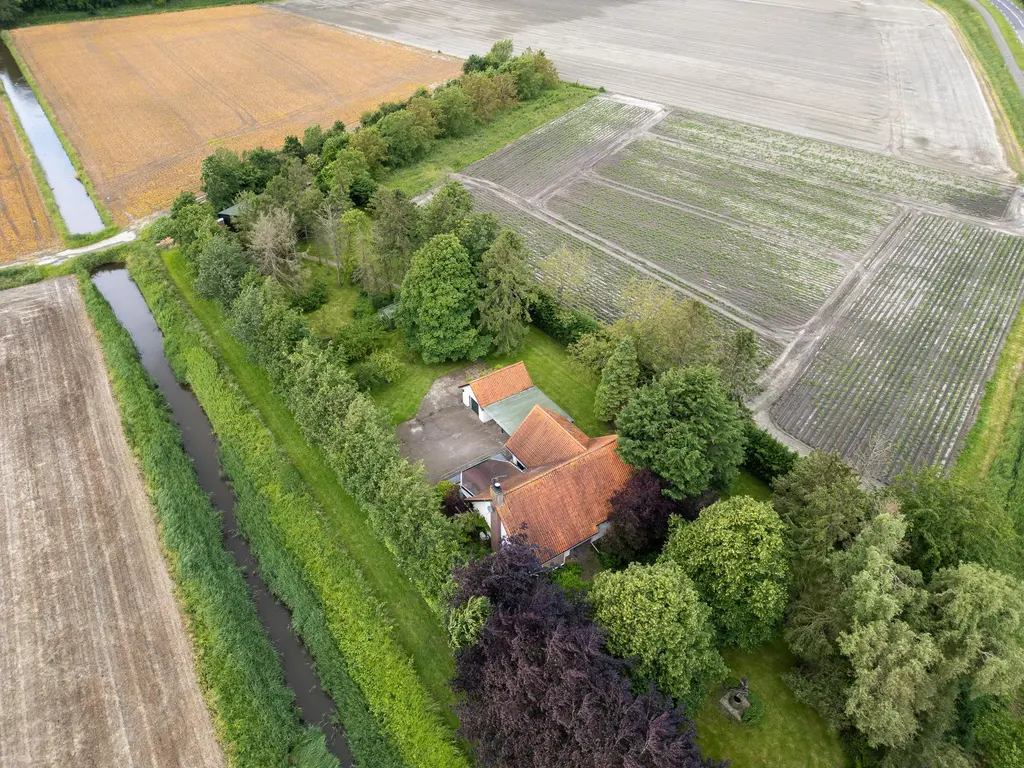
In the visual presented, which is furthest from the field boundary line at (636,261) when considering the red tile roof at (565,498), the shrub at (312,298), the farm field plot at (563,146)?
the shrub at (312,298)

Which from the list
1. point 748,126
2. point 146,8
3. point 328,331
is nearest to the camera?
point 328,331

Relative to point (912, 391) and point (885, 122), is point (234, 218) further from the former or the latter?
point (885, 122)

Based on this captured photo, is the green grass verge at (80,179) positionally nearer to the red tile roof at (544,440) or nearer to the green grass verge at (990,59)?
the red tile roof at (544,440)

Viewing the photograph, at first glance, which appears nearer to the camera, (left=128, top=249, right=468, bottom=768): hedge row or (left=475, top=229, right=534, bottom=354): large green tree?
(left=128, top=249, right=468, bottom=768): hedge row

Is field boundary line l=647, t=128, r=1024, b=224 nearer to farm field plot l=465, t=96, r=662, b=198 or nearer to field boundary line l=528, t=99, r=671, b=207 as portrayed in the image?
field boundary line l=528, t=99, r=671, b=207

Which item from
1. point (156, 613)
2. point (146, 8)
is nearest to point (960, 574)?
point (156, 613)

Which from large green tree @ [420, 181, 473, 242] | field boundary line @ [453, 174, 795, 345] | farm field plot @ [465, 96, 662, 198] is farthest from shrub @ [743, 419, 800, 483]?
farm field plot @ [465, 96, 662, 198]
